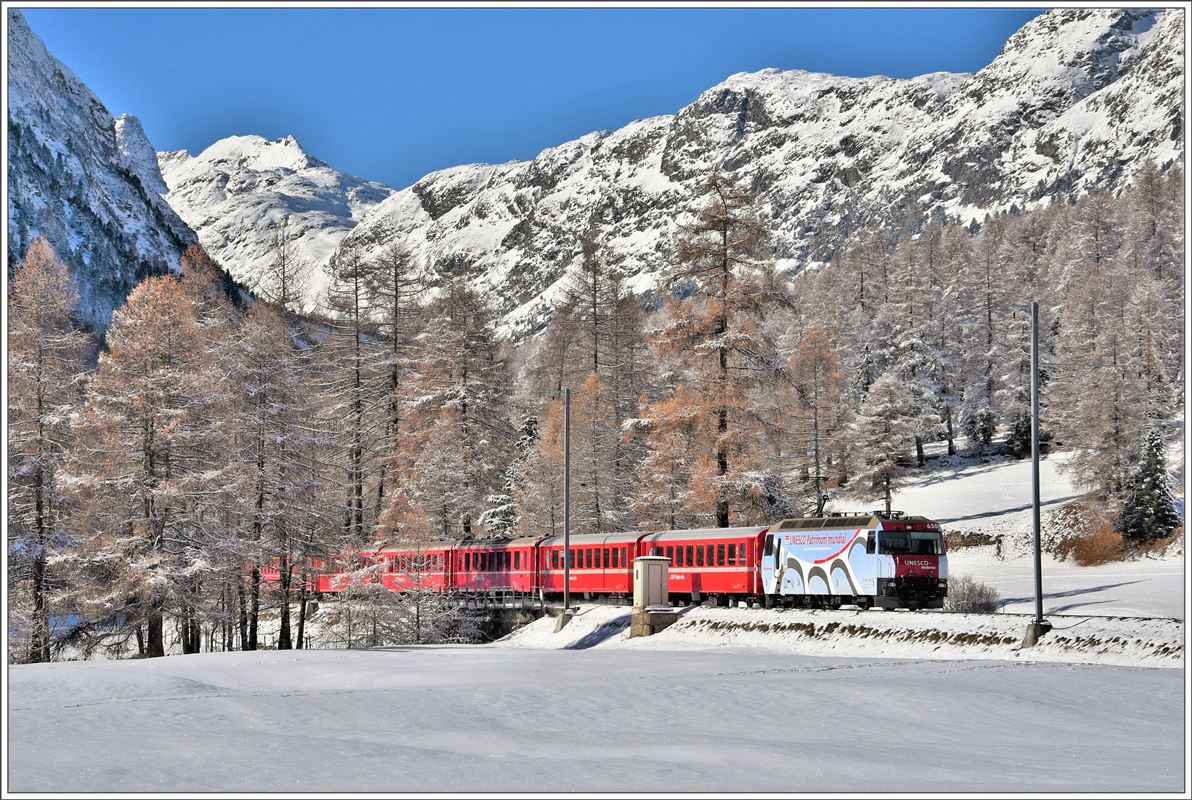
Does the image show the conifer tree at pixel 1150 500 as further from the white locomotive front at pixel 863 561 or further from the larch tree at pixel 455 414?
the larch tree at pixel 455 414

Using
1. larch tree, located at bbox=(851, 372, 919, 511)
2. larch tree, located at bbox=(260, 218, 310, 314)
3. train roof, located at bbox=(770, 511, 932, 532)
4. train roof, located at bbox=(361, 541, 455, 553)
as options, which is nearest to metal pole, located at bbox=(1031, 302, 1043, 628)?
train roof, located at bbox=(770, 511, 932, 532)

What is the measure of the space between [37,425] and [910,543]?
22179 mm

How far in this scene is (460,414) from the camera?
46.5 metres

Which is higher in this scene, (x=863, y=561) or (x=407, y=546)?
(x=863, y=561)

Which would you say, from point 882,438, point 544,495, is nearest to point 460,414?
point 544,495

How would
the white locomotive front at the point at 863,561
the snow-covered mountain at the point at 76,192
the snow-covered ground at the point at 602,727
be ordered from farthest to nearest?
the snow-covered mountain at the point at 76,192 < the white locomotive front at the point at 863,561 < the snow-covered ground at the point at 602,727

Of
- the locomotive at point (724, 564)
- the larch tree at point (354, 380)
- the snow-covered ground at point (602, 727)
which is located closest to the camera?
the snow-covered ground at point (602, 727)

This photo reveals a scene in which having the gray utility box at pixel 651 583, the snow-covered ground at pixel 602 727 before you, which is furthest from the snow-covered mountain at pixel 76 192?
the snow-covered ground at pixel 602 727

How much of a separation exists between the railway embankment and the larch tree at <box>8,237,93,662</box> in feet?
45.5

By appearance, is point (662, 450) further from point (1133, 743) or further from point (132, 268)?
point (132, 268)

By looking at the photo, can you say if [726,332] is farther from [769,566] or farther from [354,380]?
[354,380]

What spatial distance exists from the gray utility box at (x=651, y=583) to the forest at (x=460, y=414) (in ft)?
13.4

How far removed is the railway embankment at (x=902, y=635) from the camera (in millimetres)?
22839

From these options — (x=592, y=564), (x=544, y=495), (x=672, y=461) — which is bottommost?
(x=592, y=564)
